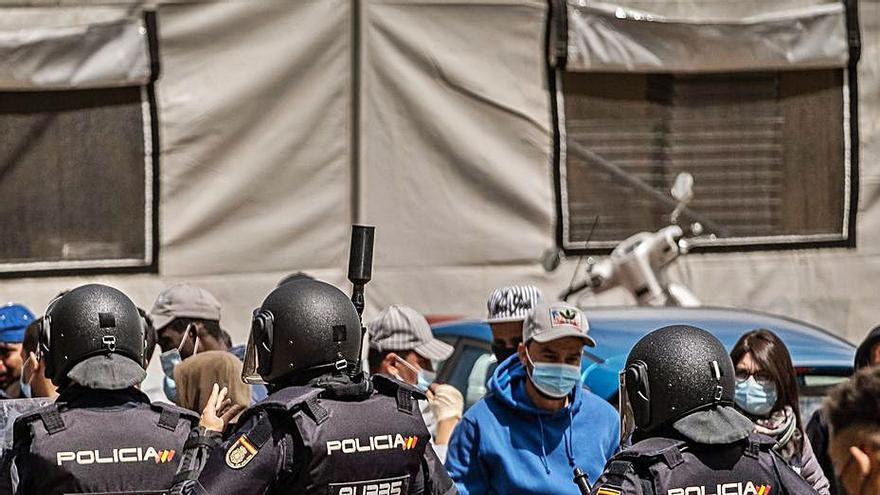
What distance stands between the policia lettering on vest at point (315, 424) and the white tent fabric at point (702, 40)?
591 cm

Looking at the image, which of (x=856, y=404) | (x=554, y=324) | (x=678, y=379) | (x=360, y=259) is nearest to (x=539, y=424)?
(x=554, y=324)

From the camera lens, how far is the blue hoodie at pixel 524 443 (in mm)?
5301

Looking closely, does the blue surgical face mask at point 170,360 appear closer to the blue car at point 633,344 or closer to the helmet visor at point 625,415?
the blue car at point 633,344

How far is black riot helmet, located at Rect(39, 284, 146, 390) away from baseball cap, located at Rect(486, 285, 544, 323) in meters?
2.41

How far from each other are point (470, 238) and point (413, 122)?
2.70 ft

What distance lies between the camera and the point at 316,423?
13.1ft

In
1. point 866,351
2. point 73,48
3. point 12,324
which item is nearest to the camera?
point 866,351

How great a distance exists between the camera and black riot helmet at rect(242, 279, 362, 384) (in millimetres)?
4152

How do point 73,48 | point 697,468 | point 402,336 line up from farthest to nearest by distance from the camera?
point 73,48, point 402,336, point 697,468

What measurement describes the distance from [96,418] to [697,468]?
1665mm

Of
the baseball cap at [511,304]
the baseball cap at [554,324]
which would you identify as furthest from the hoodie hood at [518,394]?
the baseball cap at [511,304]

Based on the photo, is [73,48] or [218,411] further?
[73,48]

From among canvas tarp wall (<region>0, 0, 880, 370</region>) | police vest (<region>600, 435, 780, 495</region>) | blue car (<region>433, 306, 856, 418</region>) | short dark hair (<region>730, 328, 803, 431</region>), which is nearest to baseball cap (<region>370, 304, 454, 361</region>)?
blue car (<region>433, 306, 856, 418</region>)

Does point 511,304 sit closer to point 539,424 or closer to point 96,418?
point 539,424
